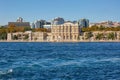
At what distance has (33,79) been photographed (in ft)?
109

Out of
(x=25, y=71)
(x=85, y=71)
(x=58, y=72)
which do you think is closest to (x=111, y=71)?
(x=85, y=71)

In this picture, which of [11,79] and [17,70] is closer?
[11,79]

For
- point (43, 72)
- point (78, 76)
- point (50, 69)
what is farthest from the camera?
point (50, 69)

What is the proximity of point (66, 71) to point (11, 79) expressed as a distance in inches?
273

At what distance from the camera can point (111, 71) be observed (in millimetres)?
38750

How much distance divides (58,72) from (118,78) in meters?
6.30

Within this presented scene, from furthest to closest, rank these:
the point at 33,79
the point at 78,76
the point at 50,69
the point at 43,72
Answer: the point at 50,69
the point at 43,72
the point at 78,76
the point at 33,79

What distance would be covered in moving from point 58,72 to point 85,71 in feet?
A: 8.18

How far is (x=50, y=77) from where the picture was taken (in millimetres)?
34438

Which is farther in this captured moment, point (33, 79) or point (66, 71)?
point (66, 71)

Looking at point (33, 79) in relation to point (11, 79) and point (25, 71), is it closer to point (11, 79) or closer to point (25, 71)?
point (11, 79)

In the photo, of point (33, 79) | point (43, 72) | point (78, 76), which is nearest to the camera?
point (33, 79)

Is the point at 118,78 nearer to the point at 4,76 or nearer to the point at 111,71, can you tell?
the point at 111,71

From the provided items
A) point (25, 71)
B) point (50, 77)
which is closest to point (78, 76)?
point (50, 77)
